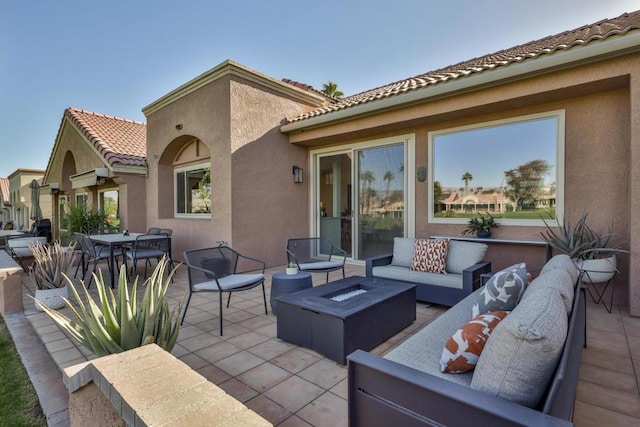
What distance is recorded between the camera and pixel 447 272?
470 cm

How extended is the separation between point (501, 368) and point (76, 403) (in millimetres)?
2304

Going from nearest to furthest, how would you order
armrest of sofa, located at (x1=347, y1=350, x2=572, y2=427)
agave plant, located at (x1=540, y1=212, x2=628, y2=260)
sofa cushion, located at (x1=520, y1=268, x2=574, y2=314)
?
1. armrest of sofa, located at (x1=347, y1=350, x2=572, y2=427)
2. sofa cushion, located at (x1=520, y1=268, x2=574, y2=314)
3. agave plant, located at (x1=540, y1=212, x2=628, y2=260)

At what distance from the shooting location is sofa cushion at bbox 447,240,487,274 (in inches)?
180

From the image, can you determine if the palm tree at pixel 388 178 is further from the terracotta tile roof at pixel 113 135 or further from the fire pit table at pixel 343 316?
the terracotta tile roof at pixel 113 135

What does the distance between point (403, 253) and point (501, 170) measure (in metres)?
2.38

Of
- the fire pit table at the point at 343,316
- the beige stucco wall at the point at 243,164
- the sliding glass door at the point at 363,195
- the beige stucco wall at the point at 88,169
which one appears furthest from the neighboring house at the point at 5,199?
the fire pit table at the point at 343,316

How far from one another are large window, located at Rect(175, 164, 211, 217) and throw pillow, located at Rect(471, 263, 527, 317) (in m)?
7.11

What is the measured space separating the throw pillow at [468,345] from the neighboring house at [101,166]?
980cm

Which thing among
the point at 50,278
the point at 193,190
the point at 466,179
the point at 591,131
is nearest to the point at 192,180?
the point at 193,190

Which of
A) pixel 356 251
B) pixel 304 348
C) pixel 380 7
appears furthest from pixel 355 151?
pixel 304 348

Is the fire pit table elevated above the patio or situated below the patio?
above

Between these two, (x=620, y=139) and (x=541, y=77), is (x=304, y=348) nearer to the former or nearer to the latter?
(x=541, y=77)

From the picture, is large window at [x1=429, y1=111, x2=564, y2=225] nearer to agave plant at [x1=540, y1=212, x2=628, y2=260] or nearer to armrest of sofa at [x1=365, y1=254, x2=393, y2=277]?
agave plant at [x1=540, y1=212, x2=628, y2=260]

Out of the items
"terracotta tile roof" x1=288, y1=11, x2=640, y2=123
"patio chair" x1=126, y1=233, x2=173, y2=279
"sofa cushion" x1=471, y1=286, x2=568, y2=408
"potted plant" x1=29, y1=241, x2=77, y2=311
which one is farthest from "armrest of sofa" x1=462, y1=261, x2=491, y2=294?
"potted plant" x1=29, y1=241, x2=77, y2=311
